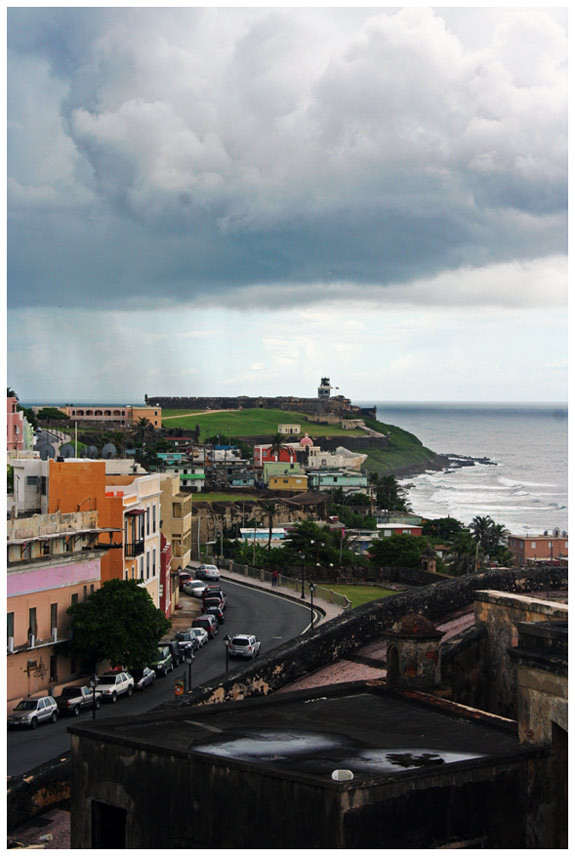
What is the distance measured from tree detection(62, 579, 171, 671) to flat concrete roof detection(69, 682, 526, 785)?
2058 cm

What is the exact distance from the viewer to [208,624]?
43.1m

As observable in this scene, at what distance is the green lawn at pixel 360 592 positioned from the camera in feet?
140

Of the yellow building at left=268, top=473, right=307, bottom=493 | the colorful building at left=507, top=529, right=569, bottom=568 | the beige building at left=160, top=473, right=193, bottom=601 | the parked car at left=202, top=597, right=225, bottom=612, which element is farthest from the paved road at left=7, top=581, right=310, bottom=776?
the yellow building at left=268, top=473, right=307, bottom=493

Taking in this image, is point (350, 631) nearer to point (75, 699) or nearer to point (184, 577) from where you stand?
point (75, 699)

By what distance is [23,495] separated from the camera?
125 ft

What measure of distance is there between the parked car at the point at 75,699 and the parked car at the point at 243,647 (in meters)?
7.43

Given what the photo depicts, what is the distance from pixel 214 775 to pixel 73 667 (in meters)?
25.7

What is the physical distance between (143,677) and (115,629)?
1818mm

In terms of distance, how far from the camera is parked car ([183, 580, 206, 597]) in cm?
5442

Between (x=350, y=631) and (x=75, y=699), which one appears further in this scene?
(x=75, y=699)

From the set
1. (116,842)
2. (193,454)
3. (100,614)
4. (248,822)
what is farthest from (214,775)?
(193,454)

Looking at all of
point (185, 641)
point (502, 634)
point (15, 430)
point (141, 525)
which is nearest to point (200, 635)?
point (185, 641)

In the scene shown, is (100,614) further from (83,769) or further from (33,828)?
(83,769)

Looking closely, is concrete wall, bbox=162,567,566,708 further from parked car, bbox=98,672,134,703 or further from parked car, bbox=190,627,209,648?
parked car, bbox=190,627,209,648
